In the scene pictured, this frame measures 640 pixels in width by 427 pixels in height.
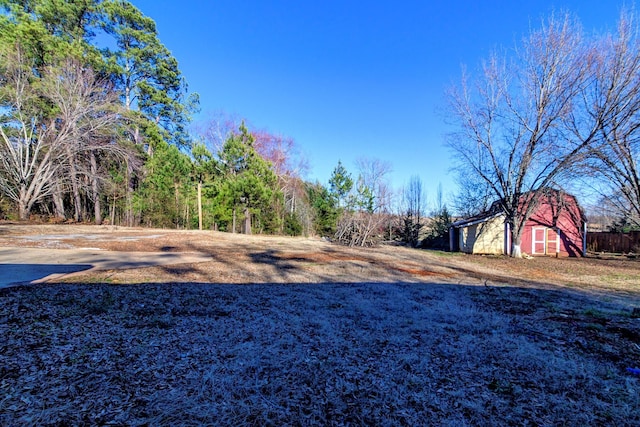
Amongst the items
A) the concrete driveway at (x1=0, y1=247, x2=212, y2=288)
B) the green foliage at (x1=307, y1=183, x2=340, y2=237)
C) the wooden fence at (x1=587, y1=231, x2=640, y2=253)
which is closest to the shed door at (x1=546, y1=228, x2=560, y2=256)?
the wooden fence at (x1=587, y1=231, x2=640, y2=253)

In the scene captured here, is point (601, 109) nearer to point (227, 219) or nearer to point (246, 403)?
point (246, 403)

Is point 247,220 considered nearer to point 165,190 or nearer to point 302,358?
point 165,190

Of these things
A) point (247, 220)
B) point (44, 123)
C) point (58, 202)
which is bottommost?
point (247, 220)

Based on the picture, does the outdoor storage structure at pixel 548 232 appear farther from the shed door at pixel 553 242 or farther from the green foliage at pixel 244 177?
the green foliage at pixel 244 177

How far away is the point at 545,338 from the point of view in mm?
3090

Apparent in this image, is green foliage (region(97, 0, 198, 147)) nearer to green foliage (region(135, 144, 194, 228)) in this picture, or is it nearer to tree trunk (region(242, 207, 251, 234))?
green foliage (region(135, 144, 194, 228))

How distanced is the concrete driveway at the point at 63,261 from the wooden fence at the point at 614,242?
2217 centimetres

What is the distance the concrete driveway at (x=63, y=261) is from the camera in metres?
4.56

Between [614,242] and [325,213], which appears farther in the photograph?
[325,213]

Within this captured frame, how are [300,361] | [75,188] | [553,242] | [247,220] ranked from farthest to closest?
[247,220] < [75,188] < [553,242] < [300,361]

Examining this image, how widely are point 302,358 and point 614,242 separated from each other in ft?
75.0

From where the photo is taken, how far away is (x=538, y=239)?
626 inches

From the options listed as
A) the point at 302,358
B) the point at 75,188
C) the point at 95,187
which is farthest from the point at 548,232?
the point at 75,188

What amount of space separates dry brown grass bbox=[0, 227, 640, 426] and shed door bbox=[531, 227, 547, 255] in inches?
521
